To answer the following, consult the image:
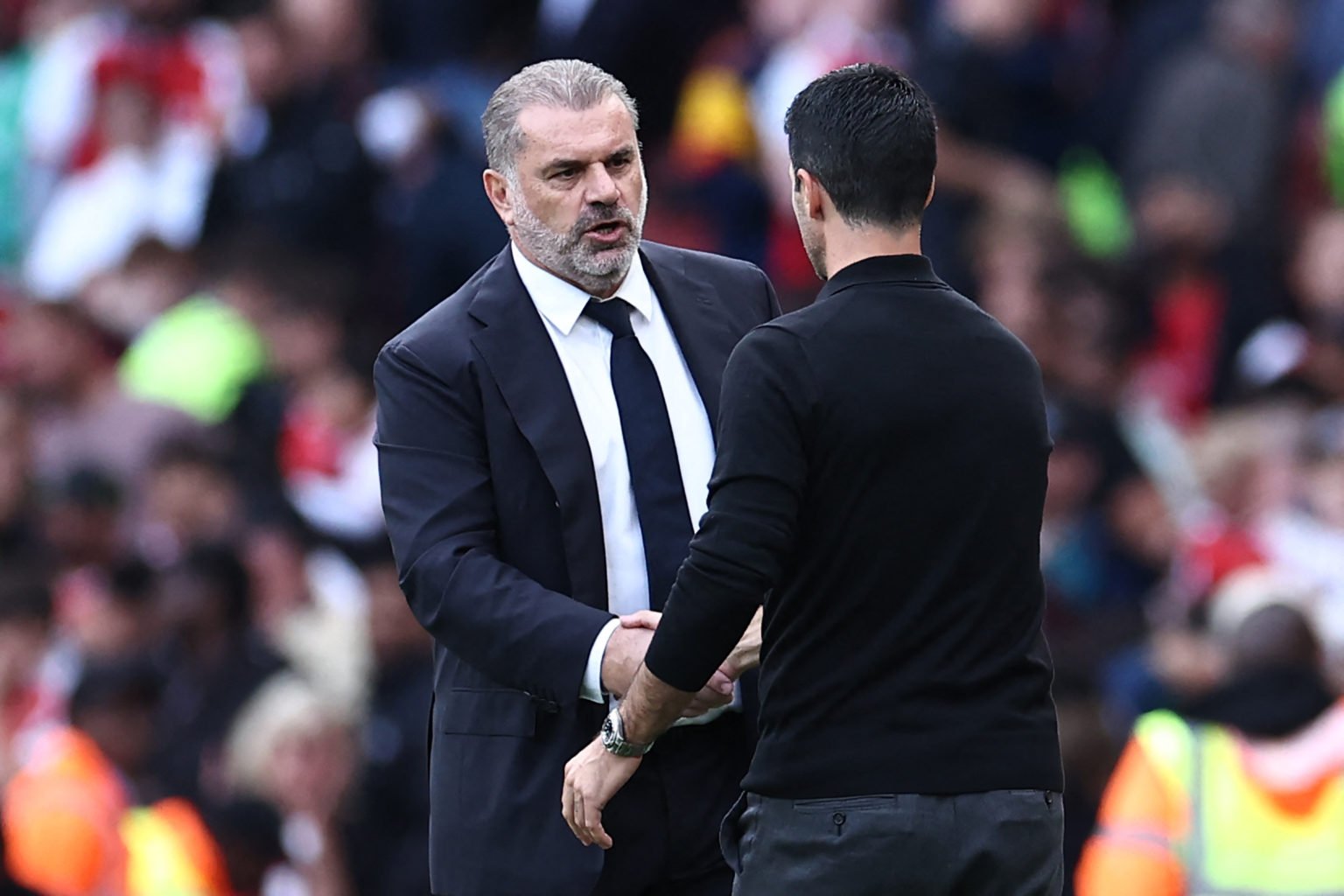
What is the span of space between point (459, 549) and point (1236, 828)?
2.16 metres

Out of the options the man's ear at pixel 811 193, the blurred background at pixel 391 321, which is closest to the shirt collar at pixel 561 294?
the man's ear at pixel 811 193

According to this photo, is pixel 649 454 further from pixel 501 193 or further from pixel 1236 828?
pixel 1236 828

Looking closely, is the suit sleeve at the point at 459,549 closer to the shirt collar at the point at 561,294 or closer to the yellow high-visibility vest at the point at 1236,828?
the shirt collar at the point at 561,294

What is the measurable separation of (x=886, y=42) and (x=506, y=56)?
215 cm

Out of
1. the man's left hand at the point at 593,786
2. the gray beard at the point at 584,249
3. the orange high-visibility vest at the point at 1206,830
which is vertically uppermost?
the gray beard at the point at 584,249

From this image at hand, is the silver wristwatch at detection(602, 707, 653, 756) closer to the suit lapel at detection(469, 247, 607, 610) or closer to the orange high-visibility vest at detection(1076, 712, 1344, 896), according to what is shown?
the suit lapel at detection(469, 247, 607, 610)

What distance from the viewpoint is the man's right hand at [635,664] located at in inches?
159

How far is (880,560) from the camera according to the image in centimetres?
364

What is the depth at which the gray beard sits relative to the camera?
14.0ft

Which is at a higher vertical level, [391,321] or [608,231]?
[608,231]

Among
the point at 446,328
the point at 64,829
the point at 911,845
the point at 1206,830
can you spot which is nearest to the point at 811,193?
the point at 446,328

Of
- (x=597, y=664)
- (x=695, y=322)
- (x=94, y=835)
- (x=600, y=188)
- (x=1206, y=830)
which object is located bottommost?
(x=94, y=835)

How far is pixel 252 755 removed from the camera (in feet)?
26.7

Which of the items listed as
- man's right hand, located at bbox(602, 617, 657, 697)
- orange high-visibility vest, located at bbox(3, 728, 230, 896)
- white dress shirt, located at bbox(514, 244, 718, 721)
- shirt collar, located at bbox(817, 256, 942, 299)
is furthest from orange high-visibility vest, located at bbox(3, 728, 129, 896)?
shirt collar, located at bbox(817, 256, 942, 299)
